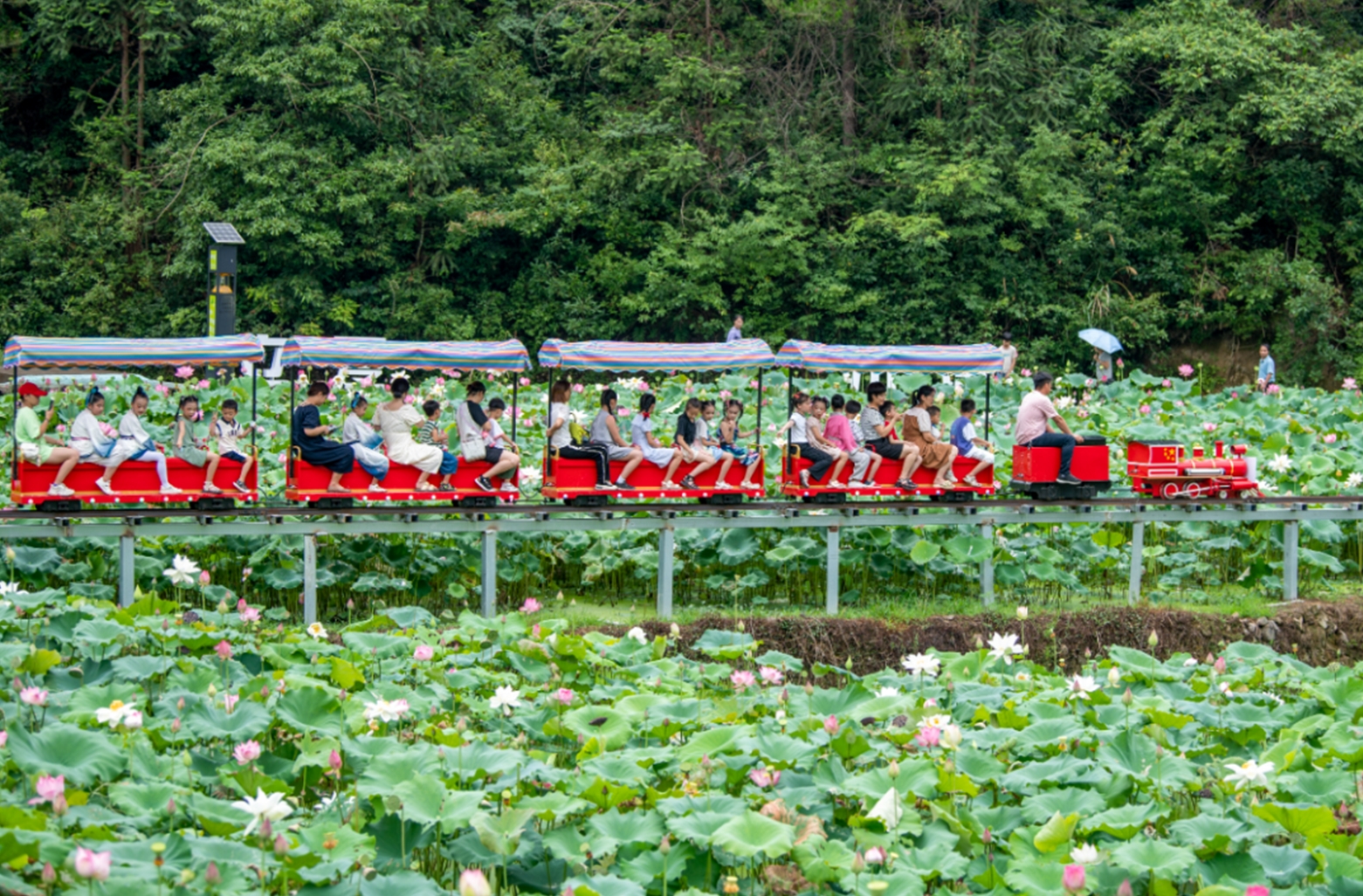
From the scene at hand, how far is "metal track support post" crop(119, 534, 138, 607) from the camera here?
43.5 feet

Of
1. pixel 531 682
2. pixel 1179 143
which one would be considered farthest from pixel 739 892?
pixel 1179 143

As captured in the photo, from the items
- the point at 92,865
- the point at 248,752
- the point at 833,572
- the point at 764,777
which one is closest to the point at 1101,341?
the point at 833,572

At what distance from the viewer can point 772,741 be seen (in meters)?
6.91

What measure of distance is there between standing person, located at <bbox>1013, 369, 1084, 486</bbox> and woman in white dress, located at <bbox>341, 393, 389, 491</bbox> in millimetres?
6890

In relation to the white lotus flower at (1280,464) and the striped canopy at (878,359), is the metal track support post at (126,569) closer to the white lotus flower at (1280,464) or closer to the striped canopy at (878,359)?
the striped canopy at (878,359)

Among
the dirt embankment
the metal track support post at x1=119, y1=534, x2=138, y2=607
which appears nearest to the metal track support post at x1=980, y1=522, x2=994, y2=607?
the dirt embankment

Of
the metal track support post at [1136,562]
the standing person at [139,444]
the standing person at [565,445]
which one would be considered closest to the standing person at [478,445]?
the standing person at [565,445]

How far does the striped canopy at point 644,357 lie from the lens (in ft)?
49.6

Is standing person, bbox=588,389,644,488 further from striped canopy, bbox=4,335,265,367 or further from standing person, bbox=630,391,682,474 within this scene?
striped canopy, bbox=4,335,265,367

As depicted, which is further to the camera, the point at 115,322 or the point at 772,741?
the point at 115,322

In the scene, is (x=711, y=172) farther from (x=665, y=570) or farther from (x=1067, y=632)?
(x=1067, y=632)

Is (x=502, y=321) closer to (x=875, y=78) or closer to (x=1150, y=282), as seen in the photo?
(x=875, y=78)

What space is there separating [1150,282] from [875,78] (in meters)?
8.26

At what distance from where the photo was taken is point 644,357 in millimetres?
15133
